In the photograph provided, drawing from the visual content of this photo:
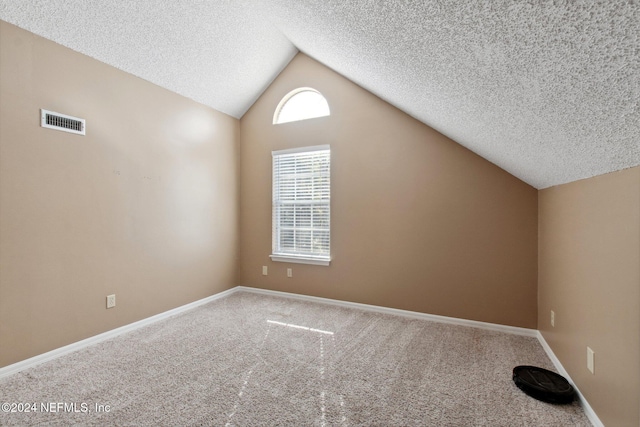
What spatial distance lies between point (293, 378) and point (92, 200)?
2.36 meters

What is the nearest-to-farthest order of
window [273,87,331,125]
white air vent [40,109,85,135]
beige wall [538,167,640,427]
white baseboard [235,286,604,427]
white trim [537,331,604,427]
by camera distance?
beige wall [538,167,640,427] < white trim [537,331,604,427] < white baseboard [235,286,604,427] < white air vent [40,109,85,135] < window [273,87,331,125]

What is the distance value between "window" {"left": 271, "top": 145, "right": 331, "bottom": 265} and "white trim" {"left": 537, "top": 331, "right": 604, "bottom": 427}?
7.43 ft

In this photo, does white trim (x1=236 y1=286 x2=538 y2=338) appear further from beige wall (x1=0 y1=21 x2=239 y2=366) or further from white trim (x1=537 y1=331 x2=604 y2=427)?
beige wall (x1=0 y1=21 x2=239 y2=366)

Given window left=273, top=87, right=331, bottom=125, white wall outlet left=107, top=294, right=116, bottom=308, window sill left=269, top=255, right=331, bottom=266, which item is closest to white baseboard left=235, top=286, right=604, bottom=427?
window sill left=269, top=255, right=331, bottom=266


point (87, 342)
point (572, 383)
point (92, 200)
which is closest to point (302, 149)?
point (92, 200)

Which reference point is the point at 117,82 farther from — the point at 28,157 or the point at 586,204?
the point at 586,204

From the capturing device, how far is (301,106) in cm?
400

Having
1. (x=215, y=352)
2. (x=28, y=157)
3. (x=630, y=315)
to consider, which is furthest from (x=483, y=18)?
(x=28, y=157)

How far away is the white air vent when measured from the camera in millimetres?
2332

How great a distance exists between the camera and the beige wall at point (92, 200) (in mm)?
2186

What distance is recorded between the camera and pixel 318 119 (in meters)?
3.79

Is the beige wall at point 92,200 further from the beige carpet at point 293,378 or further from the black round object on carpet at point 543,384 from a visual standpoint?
the black round object on carpet at point 543,384

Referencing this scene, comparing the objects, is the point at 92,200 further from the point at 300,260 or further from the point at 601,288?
the point at 601,288

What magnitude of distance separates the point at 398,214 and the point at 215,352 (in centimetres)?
232
